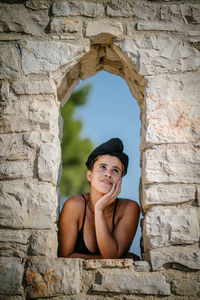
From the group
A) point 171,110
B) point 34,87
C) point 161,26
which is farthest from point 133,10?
point 34,87

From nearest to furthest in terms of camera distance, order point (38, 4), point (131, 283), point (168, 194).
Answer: point (131, 283)
point (168, 194)
point (38, 4)

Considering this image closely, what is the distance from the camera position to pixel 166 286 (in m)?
2.06

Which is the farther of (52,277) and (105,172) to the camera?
(105,172)

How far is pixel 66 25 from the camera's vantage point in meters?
2.53

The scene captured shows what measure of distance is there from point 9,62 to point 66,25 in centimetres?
60

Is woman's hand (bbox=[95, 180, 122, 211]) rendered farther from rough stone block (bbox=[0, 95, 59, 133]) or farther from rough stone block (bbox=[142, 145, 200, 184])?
rough stone block (bbox=[0, 95, 59, 133])

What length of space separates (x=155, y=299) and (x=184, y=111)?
1.45m

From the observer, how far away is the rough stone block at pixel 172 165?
226 centimetres

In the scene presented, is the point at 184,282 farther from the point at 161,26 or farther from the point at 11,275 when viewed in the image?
the point at 161,26

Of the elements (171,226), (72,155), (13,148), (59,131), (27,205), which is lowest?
(171,226)

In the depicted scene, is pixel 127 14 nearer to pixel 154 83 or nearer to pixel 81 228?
pixel 154 83

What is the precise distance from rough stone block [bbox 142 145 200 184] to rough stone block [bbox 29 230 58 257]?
87 centimetres

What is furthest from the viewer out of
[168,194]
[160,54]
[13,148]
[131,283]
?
[160,54]

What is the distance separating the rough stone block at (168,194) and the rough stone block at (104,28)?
1.37m
